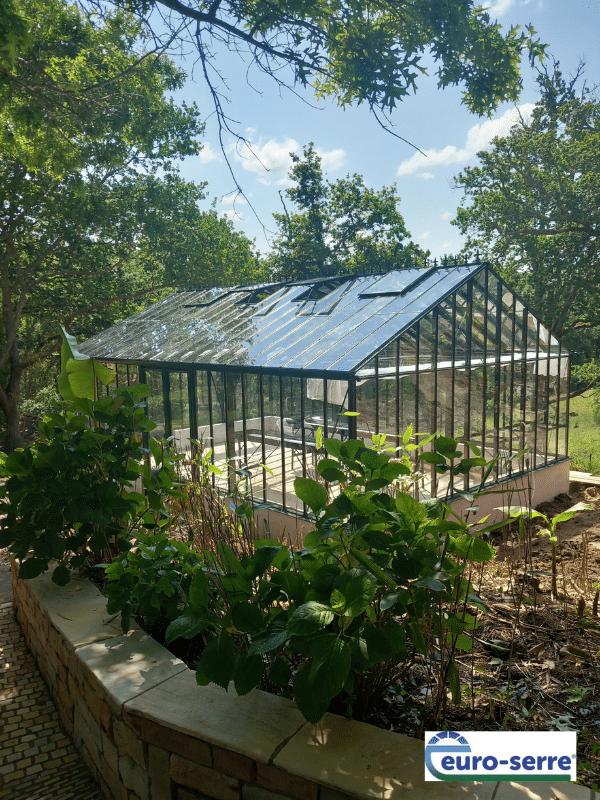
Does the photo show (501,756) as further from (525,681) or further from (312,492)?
(312,492)

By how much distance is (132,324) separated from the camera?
479 inches

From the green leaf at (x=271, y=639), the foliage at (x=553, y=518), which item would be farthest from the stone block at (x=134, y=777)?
the foliage at (x=553, y=518)

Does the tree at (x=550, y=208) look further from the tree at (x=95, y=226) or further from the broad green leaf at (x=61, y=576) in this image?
the broad green leaf at (x=61, y=576)

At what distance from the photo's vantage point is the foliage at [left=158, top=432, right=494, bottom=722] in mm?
1459

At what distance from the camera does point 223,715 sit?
5.73 ft

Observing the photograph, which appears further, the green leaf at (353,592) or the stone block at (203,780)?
the stone block at (203,780)

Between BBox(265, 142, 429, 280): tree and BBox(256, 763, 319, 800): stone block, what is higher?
BBox(265, 142, 429, 280): tree

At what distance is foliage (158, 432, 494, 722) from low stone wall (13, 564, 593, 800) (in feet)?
0.49

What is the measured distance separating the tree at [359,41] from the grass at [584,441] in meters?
7.44

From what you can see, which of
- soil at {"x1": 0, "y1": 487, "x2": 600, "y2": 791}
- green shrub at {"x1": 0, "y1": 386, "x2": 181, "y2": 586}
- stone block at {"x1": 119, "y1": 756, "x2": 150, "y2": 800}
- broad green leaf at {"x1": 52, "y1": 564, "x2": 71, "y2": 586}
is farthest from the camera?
broad green leaf at {"x1": 52, "y1": 564, "x2": 71, "y2": 586}

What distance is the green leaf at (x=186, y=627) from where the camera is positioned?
5.49ft

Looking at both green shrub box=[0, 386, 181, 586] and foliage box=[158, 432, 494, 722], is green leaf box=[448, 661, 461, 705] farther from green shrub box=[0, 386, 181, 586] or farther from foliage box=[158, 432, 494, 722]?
green shrub box=[0, 386, 181, 586]

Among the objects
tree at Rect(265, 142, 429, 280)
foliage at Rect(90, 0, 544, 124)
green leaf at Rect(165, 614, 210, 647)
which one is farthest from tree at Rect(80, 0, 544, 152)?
tree at Rect(265, 142, 429, 280)

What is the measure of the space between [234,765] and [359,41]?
16.6ft
